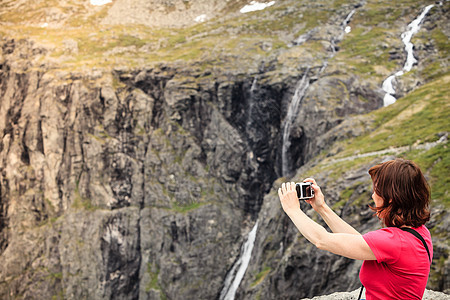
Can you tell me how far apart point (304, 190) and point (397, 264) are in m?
1.40

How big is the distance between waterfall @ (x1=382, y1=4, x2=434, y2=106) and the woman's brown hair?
63.4 meters

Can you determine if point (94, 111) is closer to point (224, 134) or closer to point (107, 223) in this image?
point (107, 223)

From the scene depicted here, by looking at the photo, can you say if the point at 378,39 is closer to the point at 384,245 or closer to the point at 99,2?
the point at 384,245

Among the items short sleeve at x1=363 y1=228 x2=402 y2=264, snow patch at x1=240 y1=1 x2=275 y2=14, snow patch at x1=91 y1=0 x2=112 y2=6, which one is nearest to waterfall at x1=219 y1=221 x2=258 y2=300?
short sleeve at x1=363 y1=228 x2=402 y2=264

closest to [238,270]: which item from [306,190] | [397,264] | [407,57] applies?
[407,57]

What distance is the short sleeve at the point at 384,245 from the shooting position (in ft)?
11.6

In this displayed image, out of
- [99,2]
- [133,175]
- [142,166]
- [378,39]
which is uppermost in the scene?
[99,2]

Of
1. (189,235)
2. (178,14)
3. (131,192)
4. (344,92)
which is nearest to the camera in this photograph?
(344,92)

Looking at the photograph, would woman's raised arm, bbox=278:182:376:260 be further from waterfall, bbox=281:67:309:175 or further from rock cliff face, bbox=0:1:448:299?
waterfall, bbox=281:67:309:175

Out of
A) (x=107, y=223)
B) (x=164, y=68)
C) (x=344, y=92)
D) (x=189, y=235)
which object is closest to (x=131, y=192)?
(x=107, y=223)

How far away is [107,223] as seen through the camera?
76000 mm

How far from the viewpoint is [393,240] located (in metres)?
3.55

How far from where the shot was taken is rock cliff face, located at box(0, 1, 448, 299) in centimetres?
7150

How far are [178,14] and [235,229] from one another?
300ft
